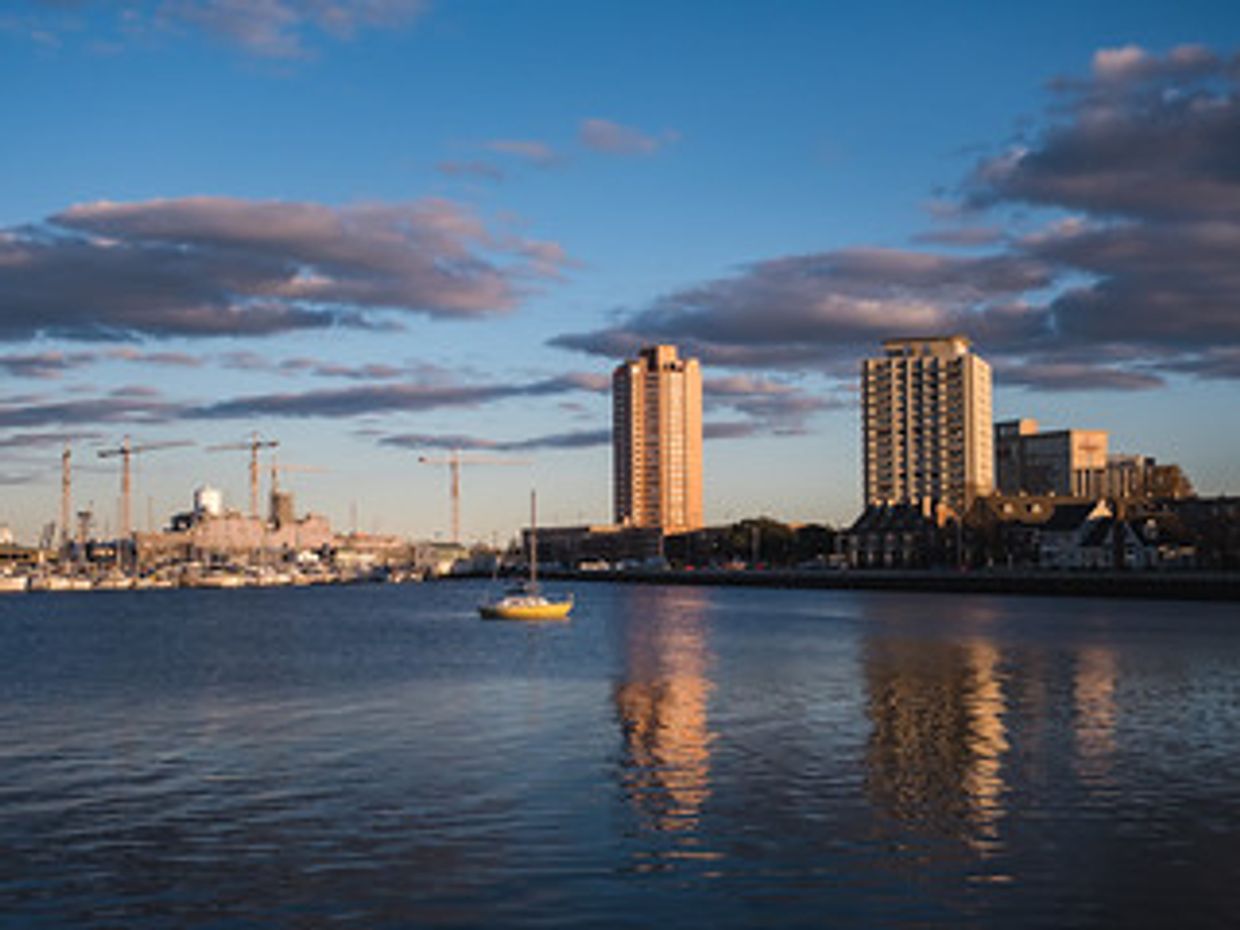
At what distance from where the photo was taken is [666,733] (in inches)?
1766

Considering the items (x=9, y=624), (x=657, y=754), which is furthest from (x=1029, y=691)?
(x=9, y=624)

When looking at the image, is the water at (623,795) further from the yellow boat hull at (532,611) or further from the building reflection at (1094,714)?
the yellow boat hull at (532,611)

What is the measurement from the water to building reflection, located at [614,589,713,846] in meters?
0.22

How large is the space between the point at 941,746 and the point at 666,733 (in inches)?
347

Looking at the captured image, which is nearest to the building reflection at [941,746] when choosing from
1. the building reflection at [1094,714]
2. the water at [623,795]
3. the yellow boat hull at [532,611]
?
the water at [623,795]

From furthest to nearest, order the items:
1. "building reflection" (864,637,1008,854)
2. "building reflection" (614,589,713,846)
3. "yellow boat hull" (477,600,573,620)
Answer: "yellow boat hull" (477,600,573,620) < "building reflection" (614,589,713,846) < "building reflection" (864,637,1008,854)

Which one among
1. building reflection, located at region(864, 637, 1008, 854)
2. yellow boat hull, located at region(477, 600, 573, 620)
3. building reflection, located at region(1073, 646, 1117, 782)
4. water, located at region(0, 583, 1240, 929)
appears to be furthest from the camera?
yellow boat hull, located at region(477, 600, 573, 620)

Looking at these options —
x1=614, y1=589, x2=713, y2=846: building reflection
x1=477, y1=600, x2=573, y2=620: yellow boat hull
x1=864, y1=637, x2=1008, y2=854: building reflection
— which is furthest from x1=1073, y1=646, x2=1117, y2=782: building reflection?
x1=477, y1=600, x2=573, y2=620: yellow boat hull

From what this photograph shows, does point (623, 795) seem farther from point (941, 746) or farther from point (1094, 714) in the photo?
point (1094, 714)

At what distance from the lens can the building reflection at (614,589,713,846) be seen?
104 feet

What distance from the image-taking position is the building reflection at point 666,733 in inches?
1254

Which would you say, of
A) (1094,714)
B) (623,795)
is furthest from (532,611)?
(623,795)

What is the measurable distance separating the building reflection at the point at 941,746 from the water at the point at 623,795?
0.18 metres

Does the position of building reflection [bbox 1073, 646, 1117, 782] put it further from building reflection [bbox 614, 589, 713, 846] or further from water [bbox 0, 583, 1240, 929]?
building reflection [bbox 614, 589, 713, 846]
